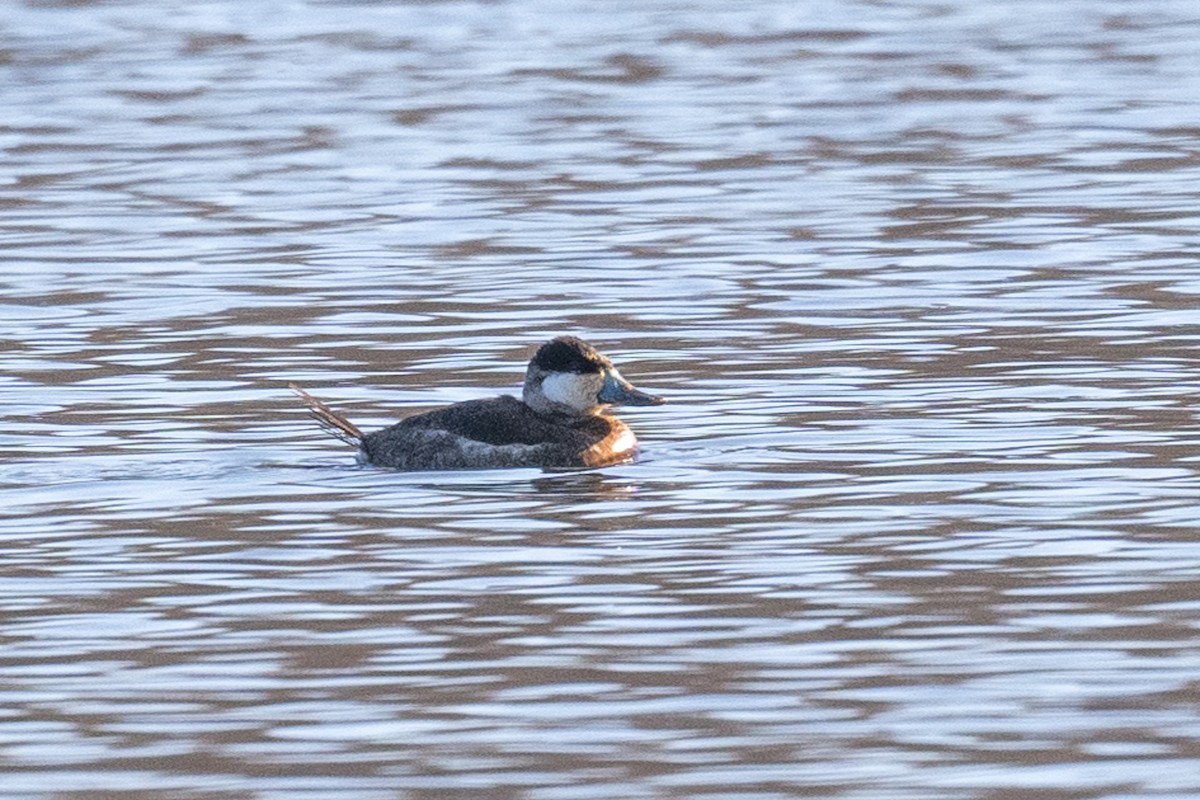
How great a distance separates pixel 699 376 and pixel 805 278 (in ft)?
9.99

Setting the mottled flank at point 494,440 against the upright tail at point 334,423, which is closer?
the mottled flank at point 494,440

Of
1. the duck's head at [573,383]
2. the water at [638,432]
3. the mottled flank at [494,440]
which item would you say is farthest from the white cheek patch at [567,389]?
the water at [638,432]

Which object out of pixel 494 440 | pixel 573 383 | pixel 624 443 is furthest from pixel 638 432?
pixel 494 440

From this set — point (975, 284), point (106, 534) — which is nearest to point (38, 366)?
point (106, 534)

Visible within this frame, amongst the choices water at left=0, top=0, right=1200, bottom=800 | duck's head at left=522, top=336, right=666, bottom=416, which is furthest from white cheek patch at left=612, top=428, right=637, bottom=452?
duck's head at left=522, top=336, right=666, bottom=416

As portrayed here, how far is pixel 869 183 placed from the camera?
874 inches

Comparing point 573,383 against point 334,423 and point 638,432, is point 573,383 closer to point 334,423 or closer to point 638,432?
point 638,432

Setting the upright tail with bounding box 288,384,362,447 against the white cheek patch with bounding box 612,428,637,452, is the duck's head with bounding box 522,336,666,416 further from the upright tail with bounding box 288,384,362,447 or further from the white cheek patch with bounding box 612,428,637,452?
the upright tail with bounding box 288,384,362,447

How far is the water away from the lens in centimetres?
834

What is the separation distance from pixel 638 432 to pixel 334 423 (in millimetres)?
1447

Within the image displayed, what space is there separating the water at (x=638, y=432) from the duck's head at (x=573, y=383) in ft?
1.02

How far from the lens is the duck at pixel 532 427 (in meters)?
12.7

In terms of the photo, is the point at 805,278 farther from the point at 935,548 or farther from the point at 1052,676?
the point at 1052,676

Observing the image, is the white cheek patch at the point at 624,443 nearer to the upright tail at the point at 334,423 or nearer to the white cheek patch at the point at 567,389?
the white cheek patch at the point at 567,389
